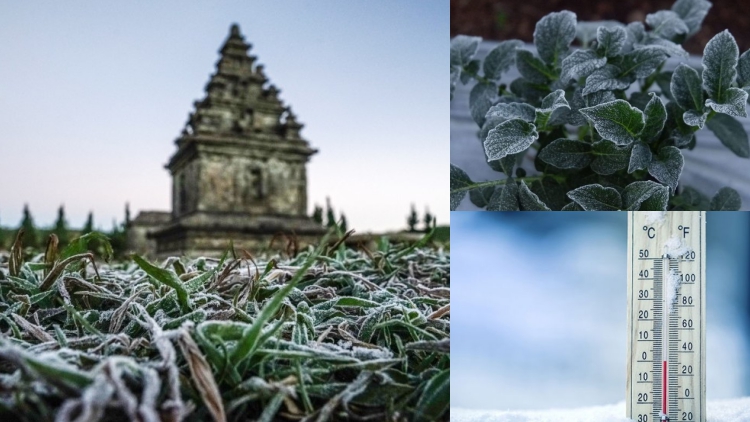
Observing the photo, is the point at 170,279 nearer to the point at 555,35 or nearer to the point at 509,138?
the point at 509,138

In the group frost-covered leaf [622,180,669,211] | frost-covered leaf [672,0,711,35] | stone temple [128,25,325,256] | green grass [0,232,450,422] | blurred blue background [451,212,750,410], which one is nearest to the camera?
green grass [0,232,450,422]

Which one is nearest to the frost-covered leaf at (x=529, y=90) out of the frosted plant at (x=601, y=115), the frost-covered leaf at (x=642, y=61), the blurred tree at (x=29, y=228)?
the frosted plant at (x=601, y=115)

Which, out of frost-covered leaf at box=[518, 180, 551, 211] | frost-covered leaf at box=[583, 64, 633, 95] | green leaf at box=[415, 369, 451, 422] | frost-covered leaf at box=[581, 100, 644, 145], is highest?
frost-covered leaf at box=[583, 64, 633, 95]

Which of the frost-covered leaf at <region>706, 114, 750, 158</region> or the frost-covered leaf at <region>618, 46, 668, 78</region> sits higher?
the frost-covered leaf at <region>618, 46, 668, 78</region>

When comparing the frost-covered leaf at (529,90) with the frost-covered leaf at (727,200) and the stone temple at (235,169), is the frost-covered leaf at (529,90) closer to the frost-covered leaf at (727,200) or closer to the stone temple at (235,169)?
the frost-covered leaf at (727,200)

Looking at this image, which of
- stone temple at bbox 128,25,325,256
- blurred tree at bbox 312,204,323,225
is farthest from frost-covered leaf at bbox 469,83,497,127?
blurred tree at bbox 312,204,323,225

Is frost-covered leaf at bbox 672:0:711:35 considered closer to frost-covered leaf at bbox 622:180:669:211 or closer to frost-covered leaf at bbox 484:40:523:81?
frost-covered leaf at bbox 484:40:523:81
